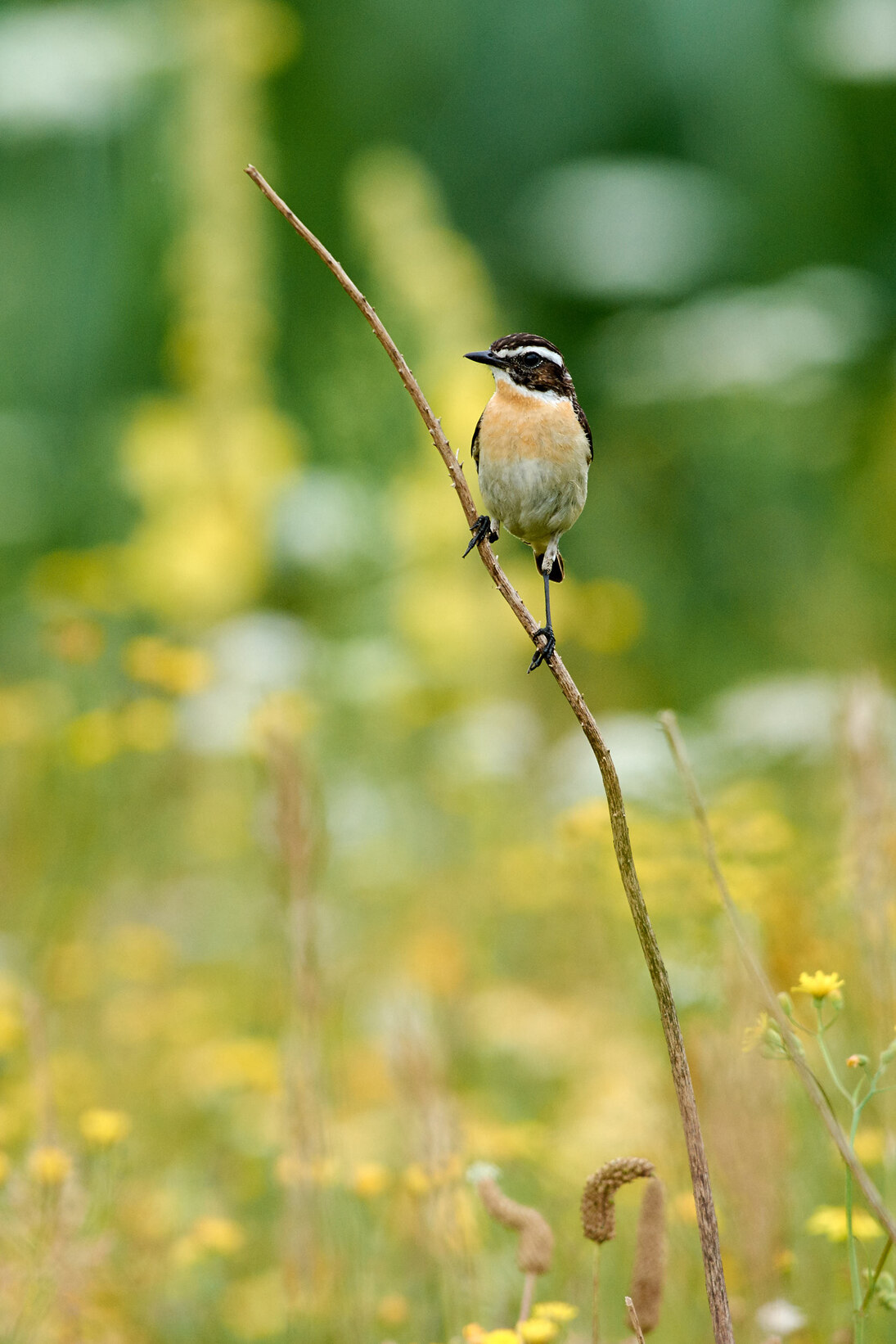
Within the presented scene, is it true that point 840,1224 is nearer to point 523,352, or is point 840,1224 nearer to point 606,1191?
point 606,1191

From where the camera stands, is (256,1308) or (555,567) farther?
(256,1308)

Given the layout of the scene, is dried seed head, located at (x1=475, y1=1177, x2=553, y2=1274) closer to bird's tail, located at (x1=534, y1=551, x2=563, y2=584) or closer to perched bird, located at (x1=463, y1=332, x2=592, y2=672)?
perched bird, located at (x1=463, y1=332, x2=592, y2=672)

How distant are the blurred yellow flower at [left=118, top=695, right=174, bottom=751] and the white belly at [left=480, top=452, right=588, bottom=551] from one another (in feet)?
4.86

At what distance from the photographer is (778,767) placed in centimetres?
398

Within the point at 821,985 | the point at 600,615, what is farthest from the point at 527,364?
the point at 600,615

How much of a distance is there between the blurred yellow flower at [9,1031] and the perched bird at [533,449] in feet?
3.93

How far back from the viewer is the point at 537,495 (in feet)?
4.29

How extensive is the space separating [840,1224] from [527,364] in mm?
1012

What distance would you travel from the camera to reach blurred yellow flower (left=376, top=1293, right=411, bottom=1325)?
1646mm

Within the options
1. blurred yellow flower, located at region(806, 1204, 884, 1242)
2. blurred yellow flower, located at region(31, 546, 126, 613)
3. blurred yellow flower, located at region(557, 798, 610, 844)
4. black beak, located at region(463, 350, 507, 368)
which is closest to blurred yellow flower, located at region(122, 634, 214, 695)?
blurred yellow flower, located at region(31, 546, 126, 613)

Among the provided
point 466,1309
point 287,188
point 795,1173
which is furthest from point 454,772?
point 287,188

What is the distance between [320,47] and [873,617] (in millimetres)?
4789

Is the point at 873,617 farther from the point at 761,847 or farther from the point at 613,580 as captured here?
the point at 761,847

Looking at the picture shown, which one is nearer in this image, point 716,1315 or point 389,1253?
point 716,1315
